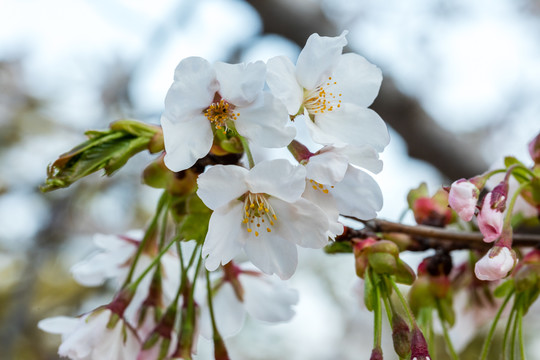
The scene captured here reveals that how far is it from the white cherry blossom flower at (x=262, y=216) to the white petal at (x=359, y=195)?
0.05 metres

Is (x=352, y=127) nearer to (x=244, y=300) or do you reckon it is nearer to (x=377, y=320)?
(x=377, y=320)

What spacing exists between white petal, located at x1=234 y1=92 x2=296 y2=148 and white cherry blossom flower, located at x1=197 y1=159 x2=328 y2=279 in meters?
0.02

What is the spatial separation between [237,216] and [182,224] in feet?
0.38

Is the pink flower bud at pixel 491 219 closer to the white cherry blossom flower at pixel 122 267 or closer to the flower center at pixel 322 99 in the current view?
the flower center at pixel 322 99

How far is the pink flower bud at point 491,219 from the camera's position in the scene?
573 mm

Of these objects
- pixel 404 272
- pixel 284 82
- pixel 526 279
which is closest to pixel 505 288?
pixel 526 279

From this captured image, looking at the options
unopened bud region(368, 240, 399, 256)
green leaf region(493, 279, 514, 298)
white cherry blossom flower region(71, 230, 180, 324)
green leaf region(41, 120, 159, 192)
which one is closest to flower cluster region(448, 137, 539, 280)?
unopened bud region(368, 240, 399, 256)

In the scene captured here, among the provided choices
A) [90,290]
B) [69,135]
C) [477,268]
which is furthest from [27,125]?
[477,268]

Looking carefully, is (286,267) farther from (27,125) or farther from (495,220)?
(27,125)

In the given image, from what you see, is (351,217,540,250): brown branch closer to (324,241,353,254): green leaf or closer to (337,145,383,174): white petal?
(324,241,353,254): green leaf

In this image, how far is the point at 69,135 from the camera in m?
3.78

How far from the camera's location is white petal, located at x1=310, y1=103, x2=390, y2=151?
61 cm

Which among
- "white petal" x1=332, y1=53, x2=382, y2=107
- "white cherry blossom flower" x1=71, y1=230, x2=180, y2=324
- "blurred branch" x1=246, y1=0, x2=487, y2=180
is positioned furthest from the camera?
"blurred branch" x1=246, y1=0, x2=487, y2=180

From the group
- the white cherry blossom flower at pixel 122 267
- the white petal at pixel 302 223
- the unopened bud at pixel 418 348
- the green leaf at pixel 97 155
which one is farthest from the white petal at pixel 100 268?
the unopened bud at pixel 418 348
